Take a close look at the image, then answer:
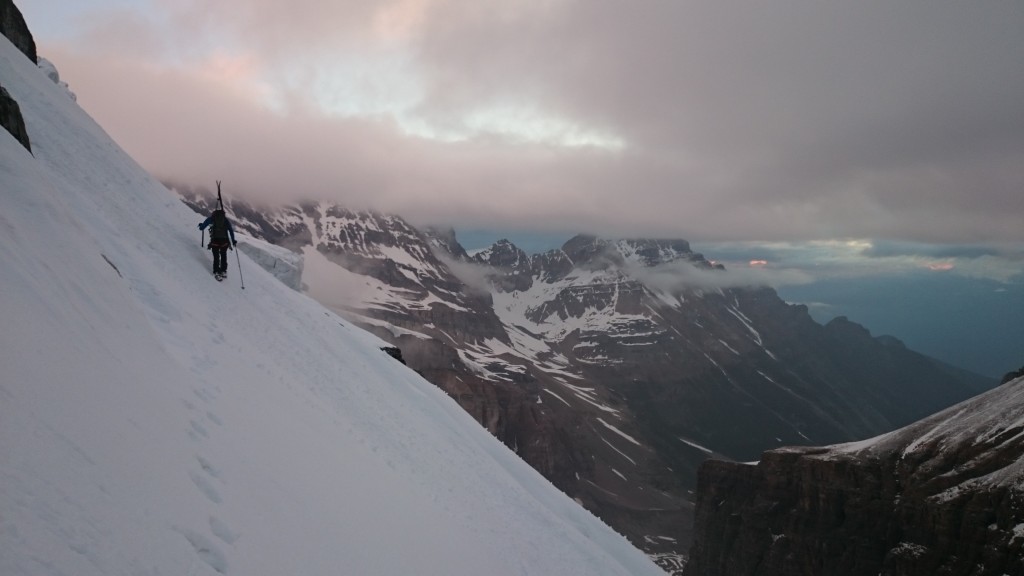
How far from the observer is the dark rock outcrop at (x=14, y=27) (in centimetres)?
2860

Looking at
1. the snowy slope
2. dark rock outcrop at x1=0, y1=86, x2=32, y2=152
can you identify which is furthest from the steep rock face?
dark rock outcrop at x1=0, y1=86, x2=32, y2=152

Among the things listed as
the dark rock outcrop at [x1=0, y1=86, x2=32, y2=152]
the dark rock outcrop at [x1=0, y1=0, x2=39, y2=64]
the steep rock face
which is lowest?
the steep rock face

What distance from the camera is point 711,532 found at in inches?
3743

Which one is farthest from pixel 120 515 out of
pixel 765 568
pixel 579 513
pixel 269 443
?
pixel 765 568

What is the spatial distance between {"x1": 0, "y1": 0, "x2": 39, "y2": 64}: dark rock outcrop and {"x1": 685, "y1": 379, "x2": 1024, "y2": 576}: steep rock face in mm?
81095

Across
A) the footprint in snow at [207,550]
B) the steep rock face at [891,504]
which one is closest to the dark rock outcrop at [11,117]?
the footprint in snow at [207,550]

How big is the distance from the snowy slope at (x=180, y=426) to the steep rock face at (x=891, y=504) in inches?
2022

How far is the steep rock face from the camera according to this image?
56906 mm

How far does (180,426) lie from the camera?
33.0 ft

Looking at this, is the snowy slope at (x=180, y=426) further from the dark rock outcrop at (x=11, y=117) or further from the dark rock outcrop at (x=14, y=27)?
the dark rock outcrop at (x=14, y=27)

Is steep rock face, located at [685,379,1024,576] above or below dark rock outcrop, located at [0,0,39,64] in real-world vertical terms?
below

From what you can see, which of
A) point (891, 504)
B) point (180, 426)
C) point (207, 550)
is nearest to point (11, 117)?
point (180, 426)

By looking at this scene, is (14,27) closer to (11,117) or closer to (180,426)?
(11,117)

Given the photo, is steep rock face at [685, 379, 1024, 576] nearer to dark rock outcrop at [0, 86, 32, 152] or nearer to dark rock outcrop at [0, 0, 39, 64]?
dark rock outcrop at [0, 86, 32, 152]
